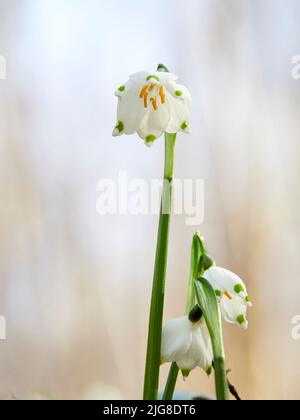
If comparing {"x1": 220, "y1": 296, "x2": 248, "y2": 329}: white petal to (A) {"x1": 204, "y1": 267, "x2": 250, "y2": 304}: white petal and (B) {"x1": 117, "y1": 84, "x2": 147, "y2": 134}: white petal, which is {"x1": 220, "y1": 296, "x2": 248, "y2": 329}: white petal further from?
(B) {"x1": 117, "y1": 84, "x2": 147, "y2": 134}: white petal

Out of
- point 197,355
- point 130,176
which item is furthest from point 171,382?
point 130,176

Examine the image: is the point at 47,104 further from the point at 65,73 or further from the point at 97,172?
the point at 97,172

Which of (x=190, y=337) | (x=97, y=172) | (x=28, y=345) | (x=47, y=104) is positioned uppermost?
(x=47, y=104)

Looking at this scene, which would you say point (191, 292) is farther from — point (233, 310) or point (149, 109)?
point (149, 109)

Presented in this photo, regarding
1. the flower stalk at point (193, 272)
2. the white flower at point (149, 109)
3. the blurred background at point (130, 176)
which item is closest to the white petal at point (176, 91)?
the white flower at point (149, 109)

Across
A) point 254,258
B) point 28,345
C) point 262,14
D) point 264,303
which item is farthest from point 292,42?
Result: point 28,345

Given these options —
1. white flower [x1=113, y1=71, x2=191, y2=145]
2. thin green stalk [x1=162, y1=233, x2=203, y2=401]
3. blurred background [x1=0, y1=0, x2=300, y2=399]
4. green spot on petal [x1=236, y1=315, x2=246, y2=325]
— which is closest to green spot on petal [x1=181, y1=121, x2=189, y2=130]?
white flower [x1=113, y1=71, x2=191, y2=145]
